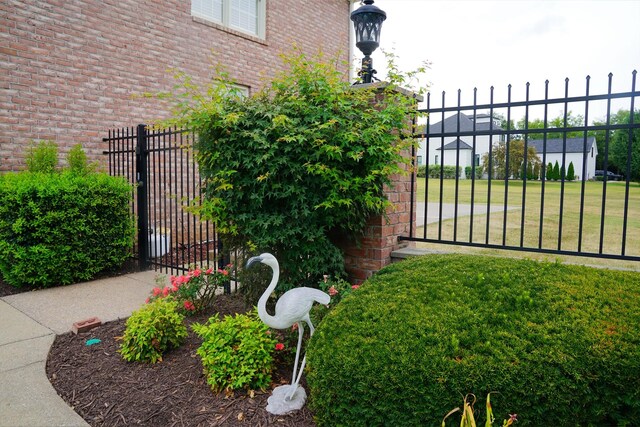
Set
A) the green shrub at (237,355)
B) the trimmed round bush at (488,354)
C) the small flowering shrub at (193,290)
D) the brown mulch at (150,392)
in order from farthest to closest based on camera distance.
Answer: the small flowering shrub at (193,290), the green shrub at (237,355), the brown mulch at (150,392), the trimmed round bush at (488,354)

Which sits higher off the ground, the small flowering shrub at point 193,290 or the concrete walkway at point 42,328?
the small flowering shrub at point 193,290

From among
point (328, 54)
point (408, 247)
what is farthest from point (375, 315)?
point (328, 54)

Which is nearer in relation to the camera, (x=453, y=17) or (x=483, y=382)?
(x=483, y=382)

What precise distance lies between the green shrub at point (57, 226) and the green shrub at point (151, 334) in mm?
2764

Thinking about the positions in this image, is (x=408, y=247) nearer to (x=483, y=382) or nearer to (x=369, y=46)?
(x=369, y=46)

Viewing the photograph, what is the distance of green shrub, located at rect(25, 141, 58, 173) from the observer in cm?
627

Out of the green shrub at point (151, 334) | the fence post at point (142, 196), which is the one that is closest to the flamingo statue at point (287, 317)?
the green shrub at point (151, 334)

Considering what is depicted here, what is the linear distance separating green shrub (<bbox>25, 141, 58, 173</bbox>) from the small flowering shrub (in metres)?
3.59

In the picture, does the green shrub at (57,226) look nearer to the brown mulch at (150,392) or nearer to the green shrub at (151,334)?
the brown mulch at (150,392)

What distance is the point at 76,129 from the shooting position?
7.05 meters

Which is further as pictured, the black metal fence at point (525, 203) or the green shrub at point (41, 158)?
the green shrub at point (41, 158)

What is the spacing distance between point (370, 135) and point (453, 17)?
433 inches

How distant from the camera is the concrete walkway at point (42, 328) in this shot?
2.61 meters

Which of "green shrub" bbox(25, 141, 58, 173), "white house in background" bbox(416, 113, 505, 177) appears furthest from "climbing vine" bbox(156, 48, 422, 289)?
"green shrub" bbox(25, 141, 58, 173)
